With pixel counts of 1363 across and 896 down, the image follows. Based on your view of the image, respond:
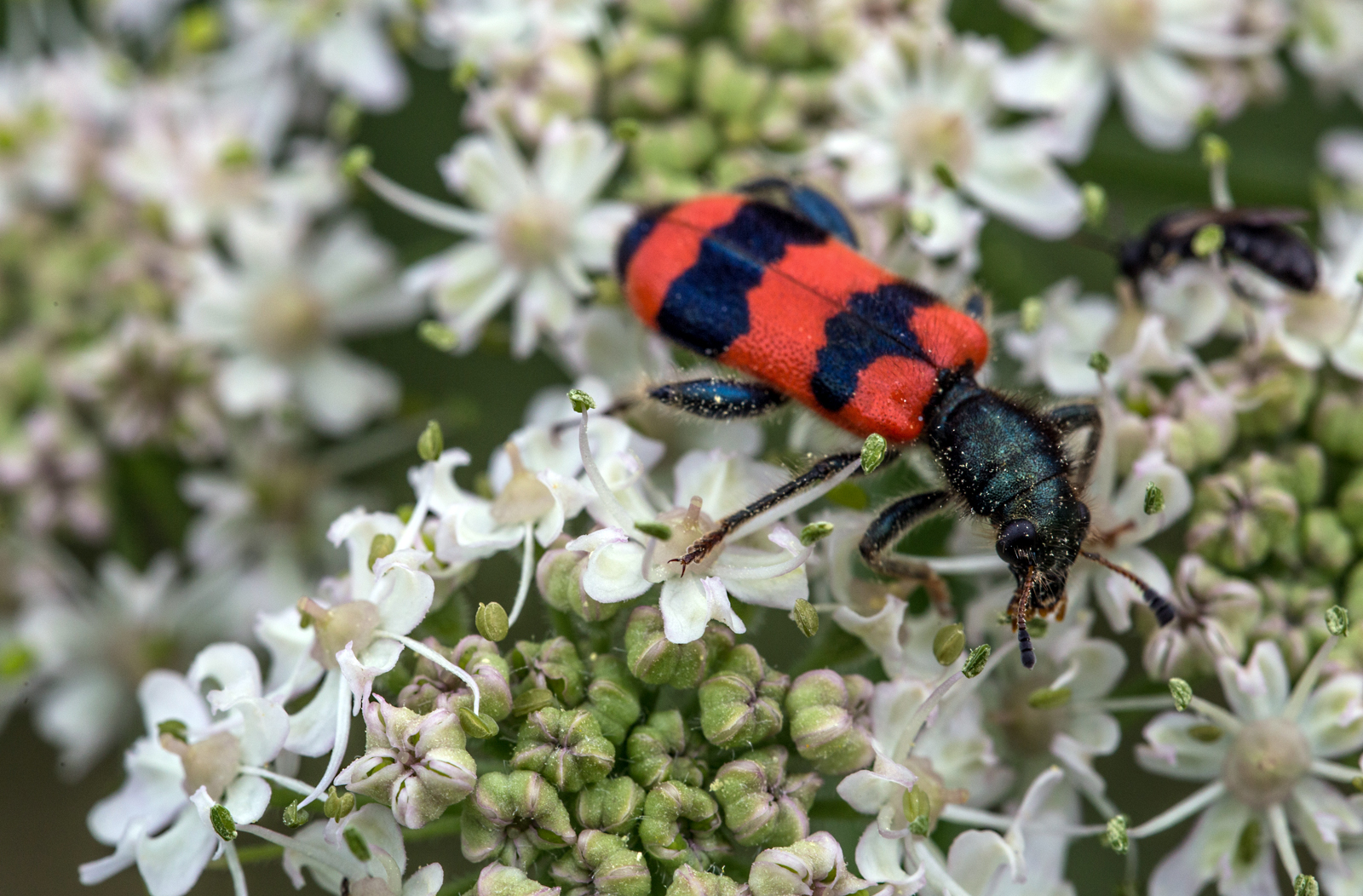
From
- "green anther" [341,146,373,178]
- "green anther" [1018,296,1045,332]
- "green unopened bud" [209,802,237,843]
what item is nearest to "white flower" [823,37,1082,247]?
"green anther" [1018,296,1045,332]

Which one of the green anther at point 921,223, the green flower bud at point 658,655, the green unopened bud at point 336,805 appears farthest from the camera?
the green anther at point 921,223

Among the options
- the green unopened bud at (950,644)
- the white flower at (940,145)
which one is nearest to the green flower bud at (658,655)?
the green unopened bud at (950,644)

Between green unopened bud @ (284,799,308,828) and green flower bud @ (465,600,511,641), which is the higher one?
green flower bud @ (465,600,511,641)

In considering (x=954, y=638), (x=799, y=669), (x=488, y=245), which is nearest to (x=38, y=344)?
(x=488, y=245)

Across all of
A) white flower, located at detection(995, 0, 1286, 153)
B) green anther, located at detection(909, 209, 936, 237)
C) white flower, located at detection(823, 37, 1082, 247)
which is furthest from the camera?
white flower, located at detection(995, 0, 1286, 153)

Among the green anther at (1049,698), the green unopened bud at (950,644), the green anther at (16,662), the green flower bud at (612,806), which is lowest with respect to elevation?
the green anther at (16,662)

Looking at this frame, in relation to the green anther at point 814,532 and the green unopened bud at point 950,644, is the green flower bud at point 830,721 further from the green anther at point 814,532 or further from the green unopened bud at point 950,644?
the green anther at point 814,532

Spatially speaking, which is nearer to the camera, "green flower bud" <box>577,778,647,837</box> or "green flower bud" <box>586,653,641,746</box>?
"green flower bud" <box>577,778,647,837</box>

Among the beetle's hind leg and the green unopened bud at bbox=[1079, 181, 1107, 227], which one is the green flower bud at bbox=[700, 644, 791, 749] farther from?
the green unopened bud at bbox=[1079, 181, 1107, 227]
